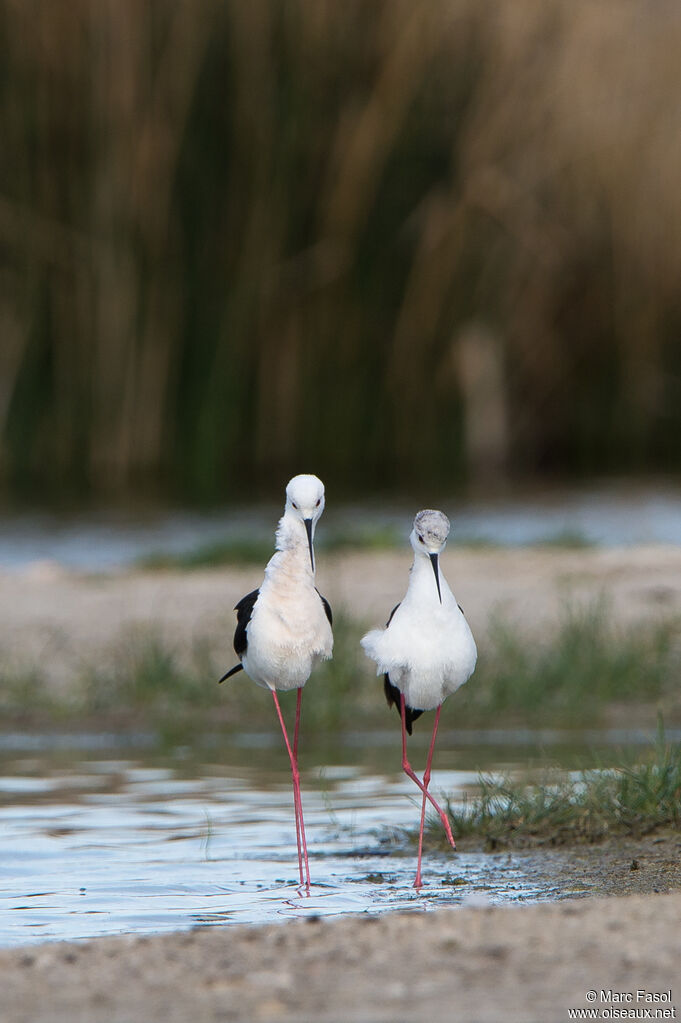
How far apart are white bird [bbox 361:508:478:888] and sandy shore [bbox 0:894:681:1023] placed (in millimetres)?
1240

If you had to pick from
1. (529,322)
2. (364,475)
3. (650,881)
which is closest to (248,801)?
(650,881)

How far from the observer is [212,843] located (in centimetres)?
594

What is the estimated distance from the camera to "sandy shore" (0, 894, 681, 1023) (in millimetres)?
3330

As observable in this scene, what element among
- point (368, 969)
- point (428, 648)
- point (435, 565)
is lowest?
point (368, 969)

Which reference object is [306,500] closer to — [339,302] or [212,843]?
[212,843]

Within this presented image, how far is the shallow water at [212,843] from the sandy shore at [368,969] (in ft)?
2.89

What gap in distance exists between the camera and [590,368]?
1884 centimetres

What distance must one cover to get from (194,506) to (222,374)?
1170mm

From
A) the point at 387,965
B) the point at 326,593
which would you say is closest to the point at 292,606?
the point at 387,965

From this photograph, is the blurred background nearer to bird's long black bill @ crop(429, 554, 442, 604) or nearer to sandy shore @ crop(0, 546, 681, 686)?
sandy shore @ crop(0, 546, 681, 686)

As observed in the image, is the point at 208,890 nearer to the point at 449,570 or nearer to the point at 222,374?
the point at 449,570

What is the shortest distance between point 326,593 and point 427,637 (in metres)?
5.08

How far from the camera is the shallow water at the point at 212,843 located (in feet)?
16.6

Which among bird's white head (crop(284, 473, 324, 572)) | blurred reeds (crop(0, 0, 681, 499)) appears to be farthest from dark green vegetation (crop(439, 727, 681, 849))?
blurred reeds (crop(0, 0, 681, 499))
